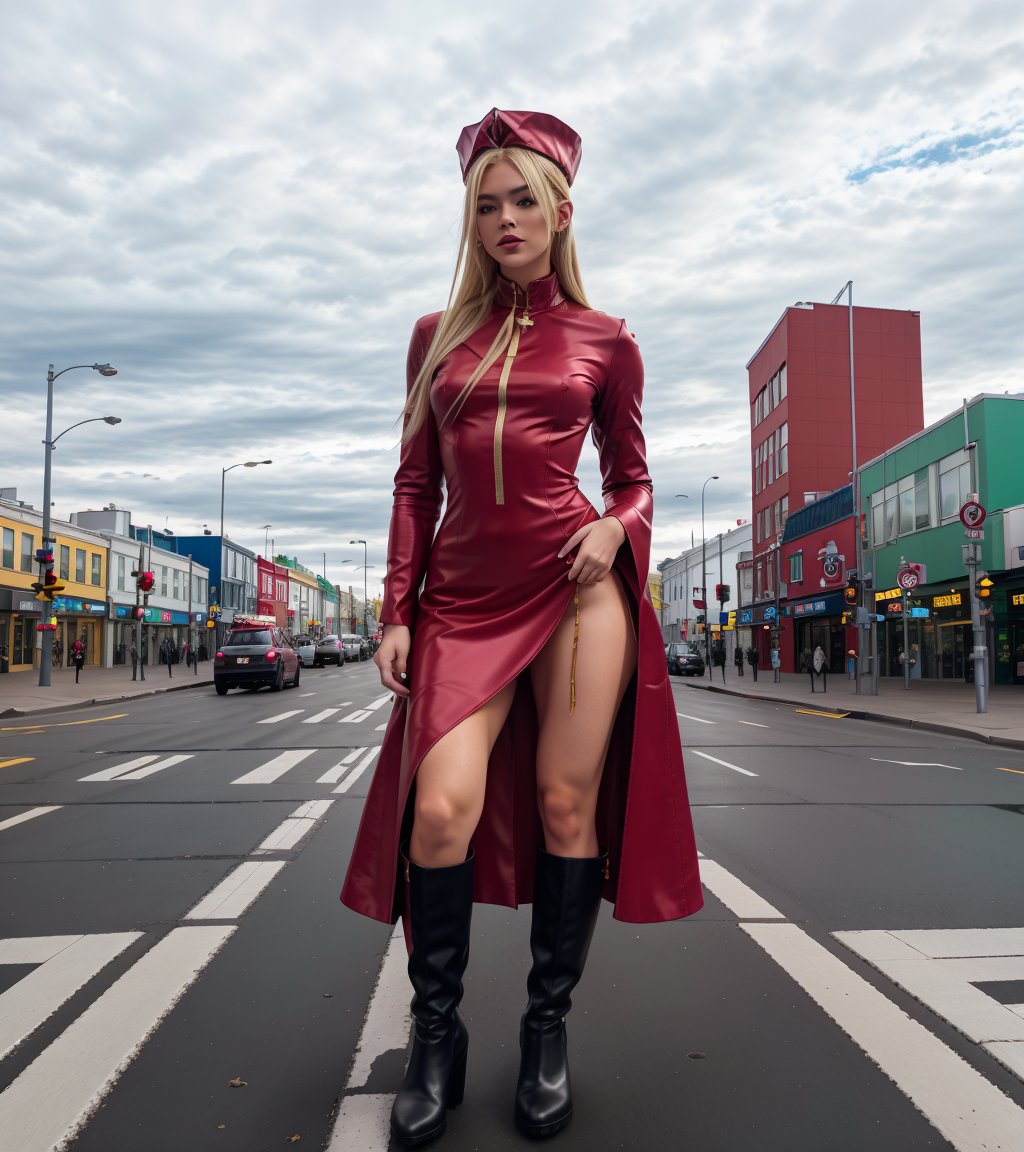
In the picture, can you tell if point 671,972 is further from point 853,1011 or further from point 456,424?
point 456,424

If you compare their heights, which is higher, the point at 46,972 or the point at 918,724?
the point at 46,972

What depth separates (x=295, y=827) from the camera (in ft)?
19.7

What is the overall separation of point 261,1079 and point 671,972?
144 centimetres

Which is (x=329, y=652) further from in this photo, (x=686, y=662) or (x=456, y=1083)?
(x=456, y=1083)

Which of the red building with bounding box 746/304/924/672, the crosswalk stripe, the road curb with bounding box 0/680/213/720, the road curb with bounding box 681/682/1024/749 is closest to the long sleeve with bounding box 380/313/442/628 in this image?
the road curb with bounding box 681/682/1024/749

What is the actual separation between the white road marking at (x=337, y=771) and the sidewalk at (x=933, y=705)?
8742 mm

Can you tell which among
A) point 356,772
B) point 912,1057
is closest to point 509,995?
point 912,1057

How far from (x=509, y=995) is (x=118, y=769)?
718cm

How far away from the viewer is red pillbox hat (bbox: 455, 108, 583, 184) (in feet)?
7.54

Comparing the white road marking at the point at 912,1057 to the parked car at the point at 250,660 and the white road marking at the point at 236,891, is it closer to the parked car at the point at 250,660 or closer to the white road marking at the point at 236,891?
the white road marking at the point at 236,891

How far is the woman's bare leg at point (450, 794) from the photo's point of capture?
6.64 feet

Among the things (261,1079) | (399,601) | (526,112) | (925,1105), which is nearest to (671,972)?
(925,1105)

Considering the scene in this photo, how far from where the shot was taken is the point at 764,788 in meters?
7.89

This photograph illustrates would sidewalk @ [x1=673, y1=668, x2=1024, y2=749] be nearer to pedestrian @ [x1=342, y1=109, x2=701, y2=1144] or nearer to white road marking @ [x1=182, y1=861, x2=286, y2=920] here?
white road marking @ [x1=182, y1=861, x2=286, y2=920]
